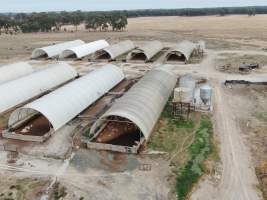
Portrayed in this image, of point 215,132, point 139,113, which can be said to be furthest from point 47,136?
point 215,132

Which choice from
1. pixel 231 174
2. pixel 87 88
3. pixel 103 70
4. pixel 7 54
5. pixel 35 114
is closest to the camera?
pixel 231 174

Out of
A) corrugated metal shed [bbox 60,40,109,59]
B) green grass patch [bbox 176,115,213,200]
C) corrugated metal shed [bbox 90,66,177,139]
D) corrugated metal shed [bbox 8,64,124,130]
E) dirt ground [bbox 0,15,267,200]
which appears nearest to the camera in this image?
dirt ground [bbox 0,15,267,200]

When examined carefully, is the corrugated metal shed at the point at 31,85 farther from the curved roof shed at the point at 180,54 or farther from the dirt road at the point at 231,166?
the dirt road at the point at 231,166

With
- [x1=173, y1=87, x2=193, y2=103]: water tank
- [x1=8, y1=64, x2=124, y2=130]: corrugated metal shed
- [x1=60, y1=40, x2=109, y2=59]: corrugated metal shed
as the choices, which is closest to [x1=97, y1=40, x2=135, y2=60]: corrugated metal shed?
[x1=60, y1=40, x2=109, y2=59]: corrugated metal shed

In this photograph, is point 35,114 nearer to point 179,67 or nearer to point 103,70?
point 103,70

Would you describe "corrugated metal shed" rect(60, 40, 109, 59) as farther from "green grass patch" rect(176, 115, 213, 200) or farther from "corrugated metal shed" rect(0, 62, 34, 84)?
"green grass patch" rect(176, 115, 213, 200)

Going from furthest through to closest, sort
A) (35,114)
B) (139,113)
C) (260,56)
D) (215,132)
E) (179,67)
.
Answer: (260,56) → (179,67) → (35,114) → (215,132) → (139,113)

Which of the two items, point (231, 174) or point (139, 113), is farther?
point (139, 113)
